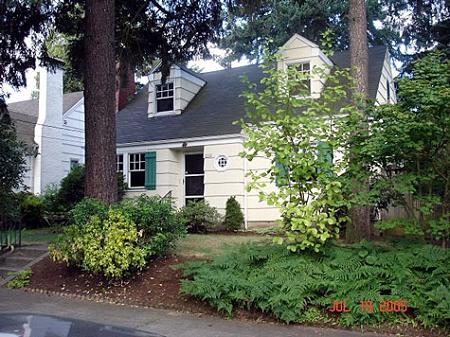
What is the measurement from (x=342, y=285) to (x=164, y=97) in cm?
1262

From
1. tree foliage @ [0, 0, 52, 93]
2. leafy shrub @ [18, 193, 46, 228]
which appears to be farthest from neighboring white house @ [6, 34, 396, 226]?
tree foliage @ [0, 0, 52, 93]

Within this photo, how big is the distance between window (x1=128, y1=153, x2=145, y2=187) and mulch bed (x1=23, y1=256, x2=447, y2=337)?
7100 millimetres

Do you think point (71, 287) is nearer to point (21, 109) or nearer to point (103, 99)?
point (103, 99)

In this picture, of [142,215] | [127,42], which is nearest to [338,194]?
[142,215]

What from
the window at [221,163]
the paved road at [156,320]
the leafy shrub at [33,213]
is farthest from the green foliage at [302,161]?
the leafy shrub at [33,213]

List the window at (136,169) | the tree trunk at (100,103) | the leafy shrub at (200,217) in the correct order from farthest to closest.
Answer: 1. the window at (136,169)
2. the leafy shrub at (200,217)
3. the tree trunk at (100,103)

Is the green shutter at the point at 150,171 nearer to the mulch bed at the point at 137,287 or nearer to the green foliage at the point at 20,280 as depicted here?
the mulch bed at the point at 137,287

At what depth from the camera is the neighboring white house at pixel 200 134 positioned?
43.3 feet

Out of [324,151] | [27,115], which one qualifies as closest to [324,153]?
[324,151]

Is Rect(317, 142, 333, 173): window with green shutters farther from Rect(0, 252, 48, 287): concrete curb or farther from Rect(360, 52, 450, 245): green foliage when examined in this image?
A: Rect(0, 252, 48, 287): concrete curb

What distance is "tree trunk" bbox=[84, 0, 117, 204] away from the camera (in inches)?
334

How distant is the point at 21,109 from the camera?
24406mm

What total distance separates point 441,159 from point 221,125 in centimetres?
874

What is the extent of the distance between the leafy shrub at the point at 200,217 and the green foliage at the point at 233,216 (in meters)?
0.34
